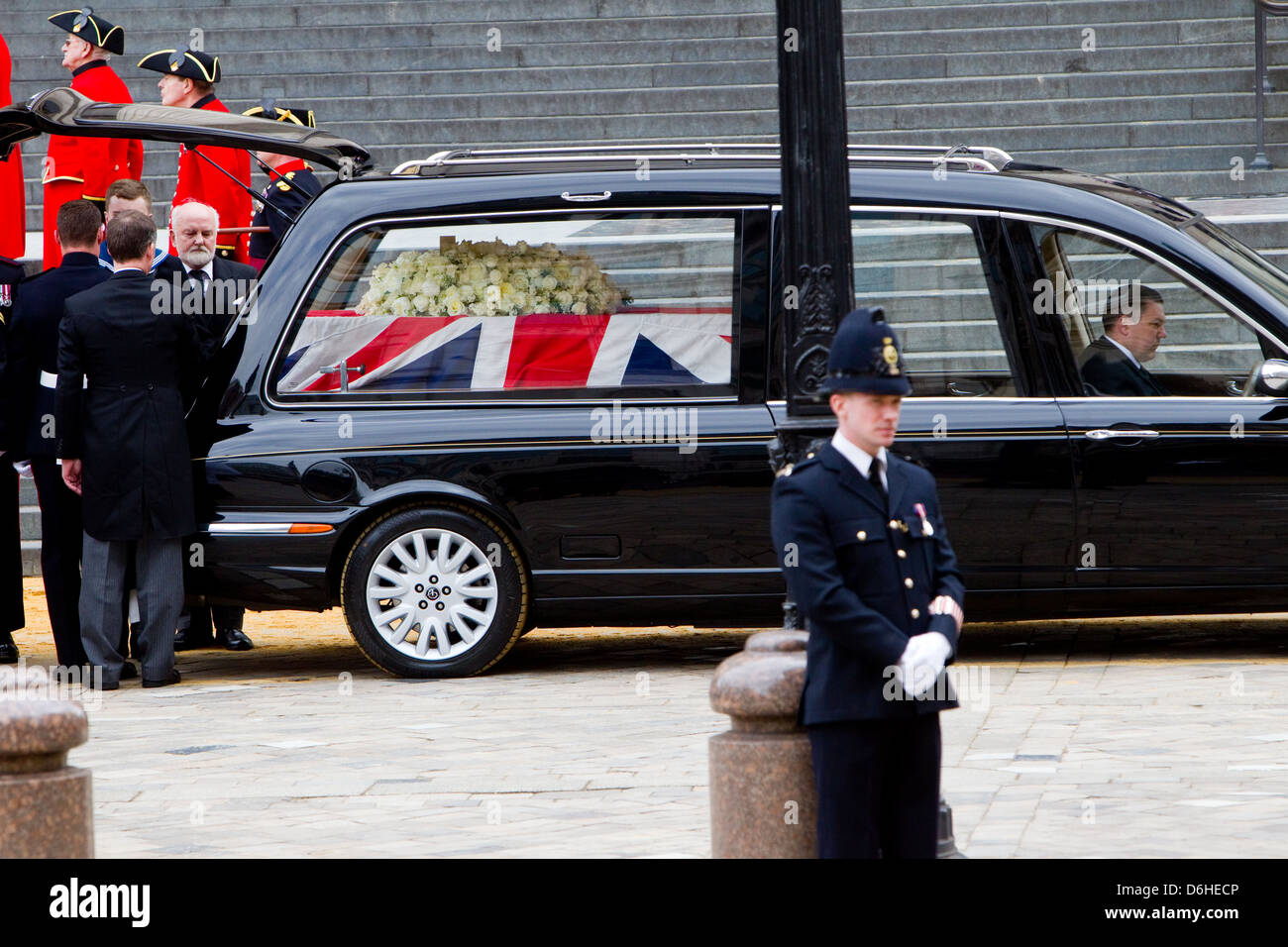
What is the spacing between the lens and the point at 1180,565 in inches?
337

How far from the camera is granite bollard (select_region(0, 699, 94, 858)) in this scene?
15.3ft

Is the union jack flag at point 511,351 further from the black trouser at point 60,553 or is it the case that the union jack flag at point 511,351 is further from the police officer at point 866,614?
the police officer at point 866,614

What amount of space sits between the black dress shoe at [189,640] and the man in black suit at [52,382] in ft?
2.27

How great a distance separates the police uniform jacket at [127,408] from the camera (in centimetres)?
890

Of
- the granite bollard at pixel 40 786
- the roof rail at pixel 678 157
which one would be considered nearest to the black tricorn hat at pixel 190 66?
the roof rail at pixel 678 157

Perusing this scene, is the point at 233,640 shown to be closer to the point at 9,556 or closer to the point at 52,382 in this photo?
the point at 9,556

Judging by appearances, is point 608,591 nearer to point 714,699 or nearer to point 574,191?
point 574,191

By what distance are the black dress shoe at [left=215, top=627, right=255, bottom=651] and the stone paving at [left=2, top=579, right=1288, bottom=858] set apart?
25 centimetres

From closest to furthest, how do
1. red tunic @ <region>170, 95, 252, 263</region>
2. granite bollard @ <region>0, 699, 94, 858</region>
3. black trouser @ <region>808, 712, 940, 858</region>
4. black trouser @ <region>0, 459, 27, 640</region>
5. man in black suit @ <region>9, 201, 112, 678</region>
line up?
black trouser @ <region>808, 712, 940, 858</region>, granite bollard @ <region>0, 699, 94, 858</region>, man in black suit @ <region>9, 201, 112, 678</region>, black trouser @ <region>0, 459, 27, 640</region>, red tunic @ <region>170, 95, 252, 263</region>

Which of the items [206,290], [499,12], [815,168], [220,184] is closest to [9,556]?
[206,290]

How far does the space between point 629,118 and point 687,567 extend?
9.50m

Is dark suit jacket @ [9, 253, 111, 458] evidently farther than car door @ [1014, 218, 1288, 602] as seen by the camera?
Yes
